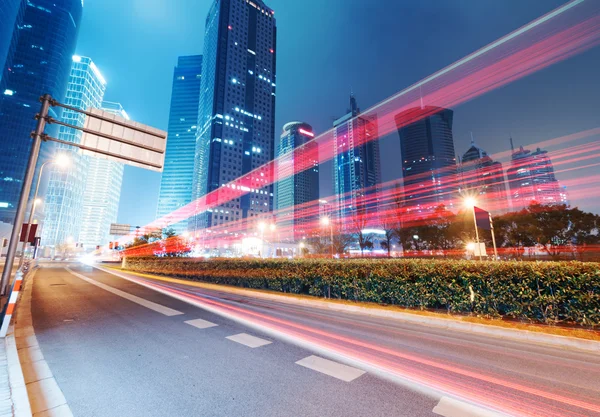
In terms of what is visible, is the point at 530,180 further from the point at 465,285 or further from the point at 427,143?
the point at 465,285

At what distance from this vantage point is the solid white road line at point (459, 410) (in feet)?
10.6

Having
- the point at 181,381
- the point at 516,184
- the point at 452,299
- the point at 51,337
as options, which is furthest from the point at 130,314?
the point at 516,184

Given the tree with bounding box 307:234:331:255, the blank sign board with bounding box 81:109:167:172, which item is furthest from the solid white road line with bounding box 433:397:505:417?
the tree with bounding box 307:234:331:255

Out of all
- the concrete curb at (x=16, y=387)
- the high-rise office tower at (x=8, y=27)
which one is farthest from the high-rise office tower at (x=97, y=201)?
the concrete curb at (x=16, y=387)

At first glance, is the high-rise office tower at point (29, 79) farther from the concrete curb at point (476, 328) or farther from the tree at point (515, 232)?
the tree at point (515, 232)

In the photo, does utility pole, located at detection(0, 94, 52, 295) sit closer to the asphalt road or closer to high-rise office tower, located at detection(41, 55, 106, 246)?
the asphalt road

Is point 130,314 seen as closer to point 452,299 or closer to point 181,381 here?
point 181,381

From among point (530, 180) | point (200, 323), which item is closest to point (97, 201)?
point (200, 323)

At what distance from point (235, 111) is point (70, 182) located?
93.5m

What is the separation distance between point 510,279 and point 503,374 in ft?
14.7

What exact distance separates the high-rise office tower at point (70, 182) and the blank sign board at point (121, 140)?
449 feet

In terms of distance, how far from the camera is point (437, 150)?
176750 millimetres

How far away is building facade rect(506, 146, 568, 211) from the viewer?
88125 millimetres

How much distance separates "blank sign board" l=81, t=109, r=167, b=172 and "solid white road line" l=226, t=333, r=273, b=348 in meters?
7.49
